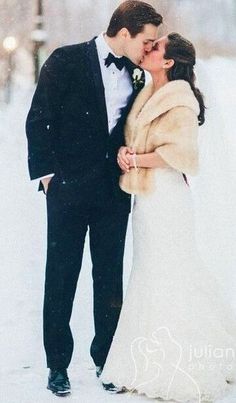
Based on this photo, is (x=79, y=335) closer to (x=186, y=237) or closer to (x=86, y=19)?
(x=186, y=237)

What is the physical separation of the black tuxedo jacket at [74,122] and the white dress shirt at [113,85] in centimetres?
2

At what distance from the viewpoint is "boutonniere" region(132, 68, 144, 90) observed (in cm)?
220

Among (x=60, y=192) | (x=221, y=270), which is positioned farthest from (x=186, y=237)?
(x=60, y=192)

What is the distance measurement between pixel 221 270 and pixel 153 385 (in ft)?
1.56

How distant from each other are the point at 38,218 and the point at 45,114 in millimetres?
378

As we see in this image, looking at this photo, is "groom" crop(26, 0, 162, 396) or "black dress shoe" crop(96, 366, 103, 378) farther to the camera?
"black dress shoe" crop(96, 366, 103, 378)

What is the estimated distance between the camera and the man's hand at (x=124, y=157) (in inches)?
86.3

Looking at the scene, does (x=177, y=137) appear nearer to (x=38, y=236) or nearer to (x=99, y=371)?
(x=38, y=236)

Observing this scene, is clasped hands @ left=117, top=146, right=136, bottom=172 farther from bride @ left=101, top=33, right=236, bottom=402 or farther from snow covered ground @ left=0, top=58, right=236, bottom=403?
snow covered ground @ left=0, top=58, right=236, bottom=403

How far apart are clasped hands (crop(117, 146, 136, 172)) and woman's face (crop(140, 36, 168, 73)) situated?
288mm

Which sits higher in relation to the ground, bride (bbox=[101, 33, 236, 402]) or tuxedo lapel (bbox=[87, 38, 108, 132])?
tuxedo lapel (bbox=[87, 38, 108, 132])

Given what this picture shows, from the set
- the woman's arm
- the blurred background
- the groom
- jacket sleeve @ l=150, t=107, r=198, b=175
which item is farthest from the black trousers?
the blurred background

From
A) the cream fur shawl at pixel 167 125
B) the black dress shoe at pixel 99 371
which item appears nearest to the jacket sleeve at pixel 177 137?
the cream fur shawl at pixel 167 125

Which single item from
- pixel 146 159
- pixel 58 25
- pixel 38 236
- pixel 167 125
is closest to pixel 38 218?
pixel 38 236
